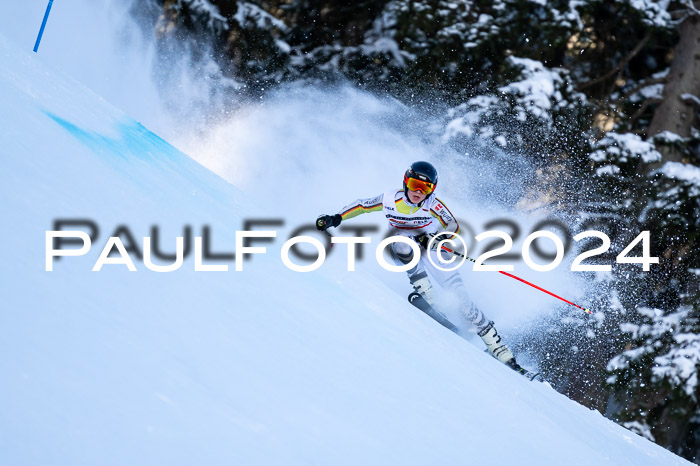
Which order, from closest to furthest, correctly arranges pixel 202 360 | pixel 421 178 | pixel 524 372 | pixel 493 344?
pixel 202 360, pixel 524 372, pixel 421 178, pixel 493 344

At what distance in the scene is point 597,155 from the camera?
936cm

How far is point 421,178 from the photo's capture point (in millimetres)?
5418

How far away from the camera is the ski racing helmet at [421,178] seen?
541cm

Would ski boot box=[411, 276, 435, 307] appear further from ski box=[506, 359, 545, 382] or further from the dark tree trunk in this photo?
the dark tree trunk

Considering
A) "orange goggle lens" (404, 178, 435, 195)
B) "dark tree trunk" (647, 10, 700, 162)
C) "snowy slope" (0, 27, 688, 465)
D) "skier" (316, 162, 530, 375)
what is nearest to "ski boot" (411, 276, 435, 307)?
"skier" (316, 162, 530, 375)

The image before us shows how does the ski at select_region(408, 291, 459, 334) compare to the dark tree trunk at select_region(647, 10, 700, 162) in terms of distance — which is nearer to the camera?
the ski at select_region(408, 291, 459, 334)

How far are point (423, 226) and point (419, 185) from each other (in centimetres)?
62

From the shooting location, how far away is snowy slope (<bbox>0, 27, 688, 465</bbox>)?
162cm

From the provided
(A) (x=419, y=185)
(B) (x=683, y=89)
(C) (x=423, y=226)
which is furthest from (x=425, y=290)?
(B) (x=683, y=89)

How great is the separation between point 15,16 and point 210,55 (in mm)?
4034

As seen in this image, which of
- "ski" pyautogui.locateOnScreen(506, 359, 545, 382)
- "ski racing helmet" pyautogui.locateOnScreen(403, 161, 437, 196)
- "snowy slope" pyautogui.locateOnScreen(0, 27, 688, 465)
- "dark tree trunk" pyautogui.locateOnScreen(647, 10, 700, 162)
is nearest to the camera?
"snowy slope" pyautogui.locateOnScreen(0, 27, 688, 465)

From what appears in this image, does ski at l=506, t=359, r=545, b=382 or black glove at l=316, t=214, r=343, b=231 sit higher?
black glove at l=316, t=214, r=343, b=231

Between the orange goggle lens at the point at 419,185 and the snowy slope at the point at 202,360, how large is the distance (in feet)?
4.21

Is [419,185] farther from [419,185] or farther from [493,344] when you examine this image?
[493,344]
